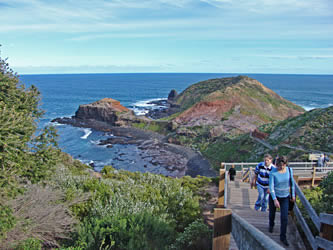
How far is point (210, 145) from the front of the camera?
47.6 metres

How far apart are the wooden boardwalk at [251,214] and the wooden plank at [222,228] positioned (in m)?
0.97

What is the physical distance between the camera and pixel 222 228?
516 cm

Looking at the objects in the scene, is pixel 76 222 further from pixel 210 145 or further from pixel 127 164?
pixel 210 145

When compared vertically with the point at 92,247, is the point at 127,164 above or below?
below

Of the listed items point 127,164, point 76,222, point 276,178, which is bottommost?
point 127,164

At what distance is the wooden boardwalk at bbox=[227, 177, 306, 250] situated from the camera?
5.31 metres

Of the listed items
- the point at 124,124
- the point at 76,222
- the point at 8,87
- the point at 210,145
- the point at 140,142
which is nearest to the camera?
the point at 76,222

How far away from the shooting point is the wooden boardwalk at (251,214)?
5.31 m

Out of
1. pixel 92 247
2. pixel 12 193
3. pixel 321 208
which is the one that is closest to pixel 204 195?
pixel 321 208

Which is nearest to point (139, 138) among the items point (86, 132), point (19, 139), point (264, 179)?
point (86, 132)

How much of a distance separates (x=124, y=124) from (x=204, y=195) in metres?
53.9

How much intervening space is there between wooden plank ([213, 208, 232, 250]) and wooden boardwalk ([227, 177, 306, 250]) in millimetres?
970

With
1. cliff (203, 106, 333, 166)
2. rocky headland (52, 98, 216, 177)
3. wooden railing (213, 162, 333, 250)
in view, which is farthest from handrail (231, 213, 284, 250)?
rocky headland (52, 98, 216, 177)

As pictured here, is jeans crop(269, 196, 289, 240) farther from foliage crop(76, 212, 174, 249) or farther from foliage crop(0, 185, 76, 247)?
foliage crop(0, 185, 76, 247)
